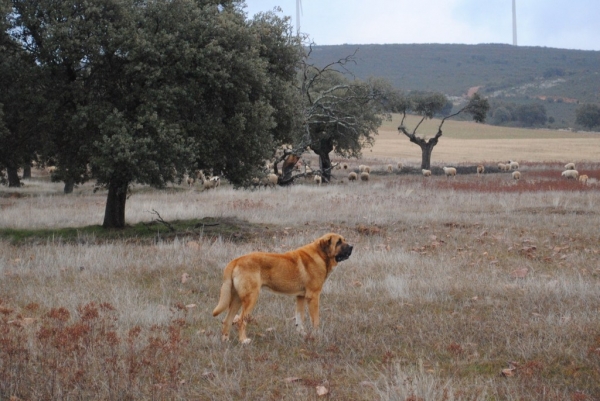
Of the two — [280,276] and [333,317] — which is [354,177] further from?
[280,276]

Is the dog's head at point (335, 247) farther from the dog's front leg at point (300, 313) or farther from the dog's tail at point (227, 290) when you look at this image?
the dog's tail at point (227, 290)

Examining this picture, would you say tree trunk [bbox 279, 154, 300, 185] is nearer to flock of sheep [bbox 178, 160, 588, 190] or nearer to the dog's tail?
flock of sheep [bbox 178, 160, 588, 190]

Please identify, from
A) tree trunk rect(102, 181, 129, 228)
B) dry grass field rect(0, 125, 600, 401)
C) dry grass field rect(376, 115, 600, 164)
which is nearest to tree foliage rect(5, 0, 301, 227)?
tree trunk rect(102, 181, 129, 228)

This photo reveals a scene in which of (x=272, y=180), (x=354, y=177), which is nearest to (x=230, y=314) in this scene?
(x=272, y=180)

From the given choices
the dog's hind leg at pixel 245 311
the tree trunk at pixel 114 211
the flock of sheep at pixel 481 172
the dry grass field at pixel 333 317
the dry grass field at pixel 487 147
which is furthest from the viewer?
the dry grass field at pixel 487 147

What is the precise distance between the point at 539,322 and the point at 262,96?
39.4ft

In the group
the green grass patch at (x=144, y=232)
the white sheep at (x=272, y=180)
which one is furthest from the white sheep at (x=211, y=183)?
the green grass patch at (x=144, y=232)

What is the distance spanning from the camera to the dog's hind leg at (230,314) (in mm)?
7748

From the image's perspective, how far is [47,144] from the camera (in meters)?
17.3

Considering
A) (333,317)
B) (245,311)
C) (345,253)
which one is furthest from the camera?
(333,317)

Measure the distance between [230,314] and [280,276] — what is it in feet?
2.58

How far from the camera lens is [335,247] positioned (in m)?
8.20

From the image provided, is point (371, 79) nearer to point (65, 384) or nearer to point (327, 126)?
point (327, 126)

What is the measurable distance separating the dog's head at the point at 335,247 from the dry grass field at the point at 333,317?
95cm
